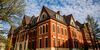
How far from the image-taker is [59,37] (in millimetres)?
28656

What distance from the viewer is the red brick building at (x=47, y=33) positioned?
27.1 m

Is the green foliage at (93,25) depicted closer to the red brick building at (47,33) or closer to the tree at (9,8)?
the red brick building at (47,33)

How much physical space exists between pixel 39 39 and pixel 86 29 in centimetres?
1884

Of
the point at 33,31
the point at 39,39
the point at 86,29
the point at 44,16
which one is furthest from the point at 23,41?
the point at 86,29

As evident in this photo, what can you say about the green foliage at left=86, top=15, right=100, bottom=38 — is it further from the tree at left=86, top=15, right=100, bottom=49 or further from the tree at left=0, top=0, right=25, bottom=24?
the tree at left=0, top=0, right=25, bottom=24

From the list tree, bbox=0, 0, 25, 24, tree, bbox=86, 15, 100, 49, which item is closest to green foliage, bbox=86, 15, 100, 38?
tree, bbox=86, 15, 100, 49

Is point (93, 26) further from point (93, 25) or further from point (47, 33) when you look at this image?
point (47, 33)

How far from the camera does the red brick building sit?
88.8 ft

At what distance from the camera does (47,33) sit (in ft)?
89.6

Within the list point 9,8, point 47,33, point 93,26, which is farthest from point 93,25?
point 9,8

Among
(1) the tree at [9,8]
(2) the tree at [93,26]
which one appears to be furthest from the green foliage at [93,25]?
(1) the tree at [9,8]

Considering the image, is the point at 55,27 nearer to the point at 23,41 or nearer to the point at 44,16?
the point at 44,16

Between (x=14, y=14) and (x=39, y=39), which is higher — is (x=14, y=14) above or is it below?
above

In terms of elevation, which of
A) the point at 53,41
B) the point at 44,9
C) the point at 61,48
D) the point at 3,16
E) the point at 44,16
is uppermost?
the point at 44,9
